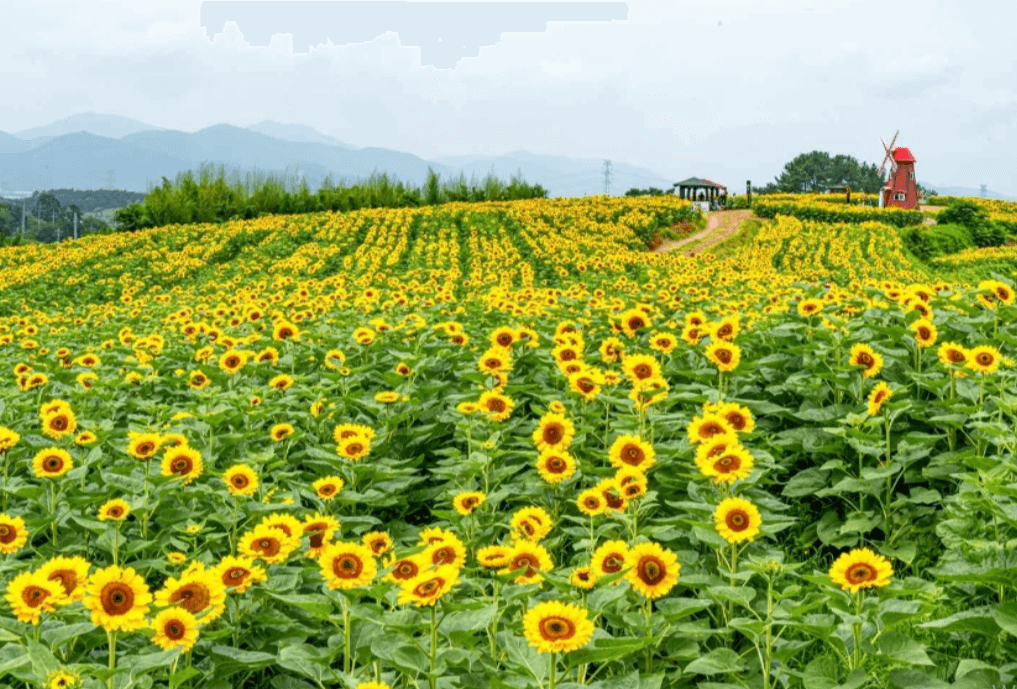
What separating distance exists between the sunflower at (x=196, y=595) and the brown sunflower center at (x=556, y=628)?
964mm

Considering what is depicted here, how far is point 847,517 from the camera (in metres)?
3.89

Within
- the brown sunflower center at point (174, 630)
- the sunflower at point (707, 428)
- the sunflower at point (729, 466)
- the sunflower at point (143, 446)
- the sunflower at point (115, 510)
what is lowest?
the brown sunflower center at point (174, 630)

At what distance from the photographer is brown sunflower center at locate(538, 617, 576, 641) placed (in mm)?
1695

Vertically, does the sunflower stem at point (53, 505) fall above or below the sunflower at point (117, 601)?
below

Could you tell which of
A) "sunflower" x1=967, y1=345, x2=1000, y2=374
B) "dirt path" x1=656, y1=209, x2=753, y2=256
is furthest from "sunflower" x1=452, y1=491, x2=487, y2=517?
"dirt path" x1=656, y1=209, x2=753, y2=256

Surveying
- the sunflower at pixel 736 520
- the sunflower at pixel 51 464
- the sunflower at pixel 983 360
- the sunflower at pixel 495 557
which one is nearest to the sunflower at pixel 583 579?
the sunflower at pixel 495 557

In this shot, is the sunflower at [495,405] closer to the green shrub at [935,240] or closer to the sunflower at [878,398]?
the sunflower at [878,398]

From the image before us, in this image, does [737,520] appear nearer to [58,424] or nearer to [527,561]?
[527,561]

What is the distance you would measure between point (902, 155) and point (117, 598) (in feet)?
173

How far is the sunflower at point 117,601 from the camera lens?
6.49 ft

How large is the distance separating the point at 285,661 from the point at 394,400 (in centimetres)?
232

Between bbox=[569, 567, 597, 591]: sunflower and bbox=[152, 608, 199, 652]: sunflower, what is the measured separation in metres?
0.99

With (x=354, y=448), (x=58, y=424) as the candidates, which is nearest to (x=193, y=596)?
(x=354, y=448)

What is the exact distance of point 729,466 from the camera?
9.31 feet
